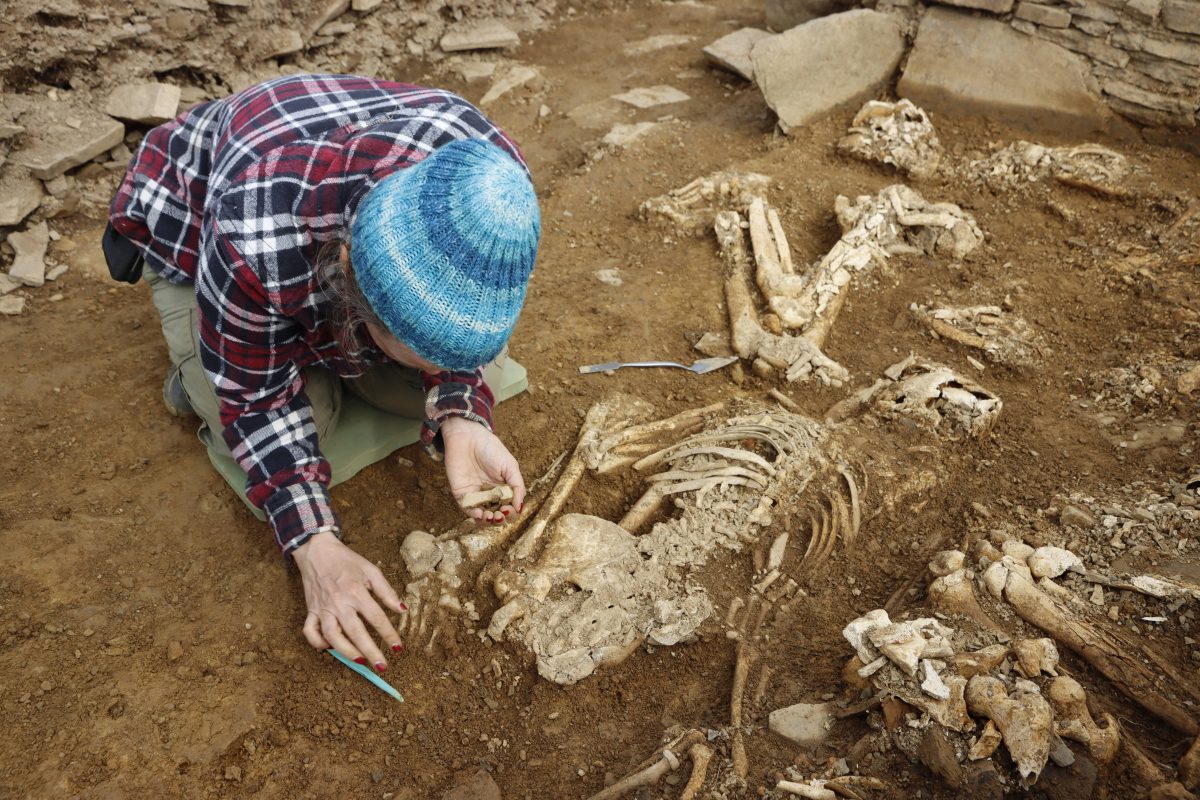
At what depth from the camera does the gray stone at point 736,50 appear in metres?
5.70

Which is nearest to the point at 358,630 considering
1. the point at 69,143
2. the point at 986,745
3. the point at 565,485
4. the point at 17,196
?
the point at 565,485

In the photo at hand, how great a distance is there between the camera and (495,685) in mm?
2234

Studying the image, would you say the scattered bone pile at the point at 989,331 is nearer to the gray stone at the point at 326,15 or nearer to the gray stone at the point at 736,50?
the gray stone at the point at 736,50

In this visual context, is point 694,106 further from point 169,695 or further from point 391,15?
point 169,695

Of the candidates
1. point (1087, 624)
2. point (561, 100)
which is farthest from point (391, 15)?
point (1087, 624)

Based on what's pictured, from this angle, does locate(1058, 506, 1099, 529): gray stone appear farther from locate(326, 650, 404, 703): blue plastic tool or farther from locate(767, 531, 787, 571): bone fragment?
locate(326, 650, 404, 703): blue plastic tool

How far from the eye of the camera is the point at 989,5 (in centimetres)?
467

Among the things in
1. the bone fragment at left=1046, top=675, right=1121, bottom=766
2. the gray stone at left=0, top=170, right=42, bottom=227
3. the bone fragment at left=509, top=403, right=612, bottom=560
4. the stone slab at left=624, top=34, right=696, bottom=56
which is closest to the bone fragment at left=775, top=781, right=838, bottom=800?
the bone fragment at left=1046, top=675, right=1121, bottom=766

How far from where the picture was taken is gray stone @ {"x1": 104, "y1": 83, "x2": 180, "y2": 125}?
14.1 ft

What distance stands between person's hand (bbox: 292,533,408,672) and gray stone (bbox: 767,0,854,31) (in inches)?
191

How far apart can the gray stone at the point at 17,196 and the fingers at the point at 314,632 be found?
296cm

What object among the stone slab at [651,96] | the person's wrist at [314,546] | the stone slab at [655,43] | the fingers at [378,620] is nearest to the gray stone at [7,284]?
the person's wrist at [314,546]

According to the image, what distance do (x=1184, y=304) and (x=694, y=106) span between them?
314 centimetres

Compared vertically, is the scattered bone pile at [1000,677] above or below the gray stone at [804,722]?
above
